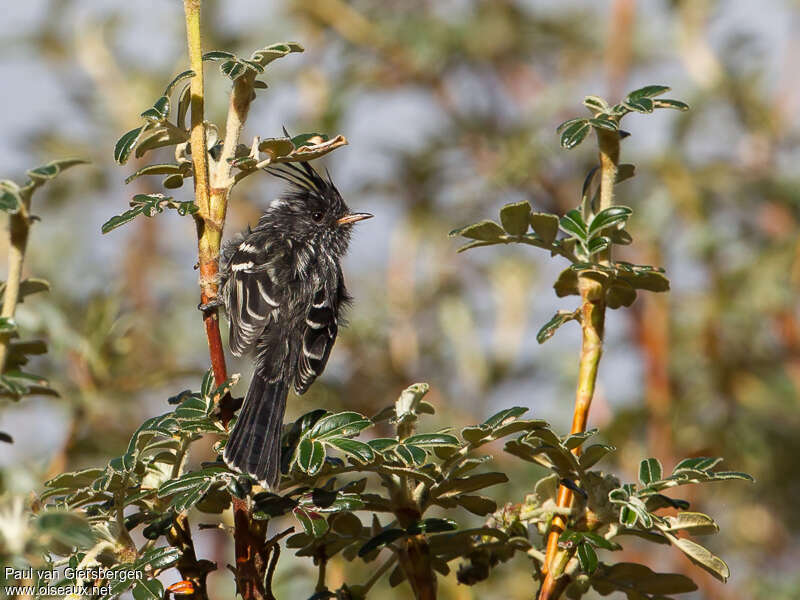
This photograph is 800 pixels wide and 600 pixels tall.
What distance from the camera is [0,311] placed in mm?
1846

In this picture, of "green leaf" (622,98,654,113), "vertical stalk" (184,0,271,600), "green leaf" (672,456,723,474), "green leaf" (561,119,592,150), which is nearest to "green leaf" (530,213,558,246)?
"green leaf" (561,119,592,150)

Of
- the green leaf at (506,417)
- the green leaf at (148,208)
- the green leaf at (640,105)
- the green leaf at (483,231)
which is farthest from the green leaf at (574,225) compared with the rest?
the green leaf at (148,208)

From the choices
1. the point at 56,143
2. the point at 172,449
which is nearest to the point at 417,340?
the point at 56,143

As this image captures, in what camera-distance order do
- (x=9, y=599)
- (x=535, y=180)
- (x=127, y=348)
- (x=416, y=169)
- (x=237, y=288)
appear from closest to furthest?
(x=9, y=599), (x=127, y=348), (x=237, y=288), (x=535, y=180), (x=416, y=169)

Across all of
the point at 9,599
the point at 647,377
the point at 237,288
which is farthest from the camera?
the point at 647,377

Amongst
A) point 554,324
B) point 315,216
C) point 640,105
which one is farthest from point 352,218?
point 640,105

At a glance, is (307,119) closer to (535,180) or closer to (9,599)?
(535,180)

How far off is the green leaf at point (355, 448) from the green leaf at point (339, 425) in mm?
30

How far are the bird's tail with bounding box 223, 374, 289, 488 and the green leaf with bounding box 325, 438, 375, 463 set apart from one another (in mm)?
135

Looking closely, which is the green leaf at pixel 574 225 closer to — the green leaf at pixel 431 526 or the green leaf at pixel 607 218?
the green leaf at pixel 607 218

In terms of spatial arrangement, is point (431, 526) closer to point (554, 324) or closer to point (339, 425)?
point (339, 425)

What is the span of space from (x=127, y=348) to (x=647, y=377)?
2506 millimetres

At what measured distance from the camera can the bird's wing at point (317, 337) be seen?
11.1 feet

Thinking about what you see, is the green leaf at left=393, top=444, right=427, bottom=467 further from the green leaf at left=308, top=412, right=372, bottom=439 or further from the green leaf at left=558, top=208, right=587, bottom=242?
the green leaf at left=558, top=208, right=587, bottom=242
